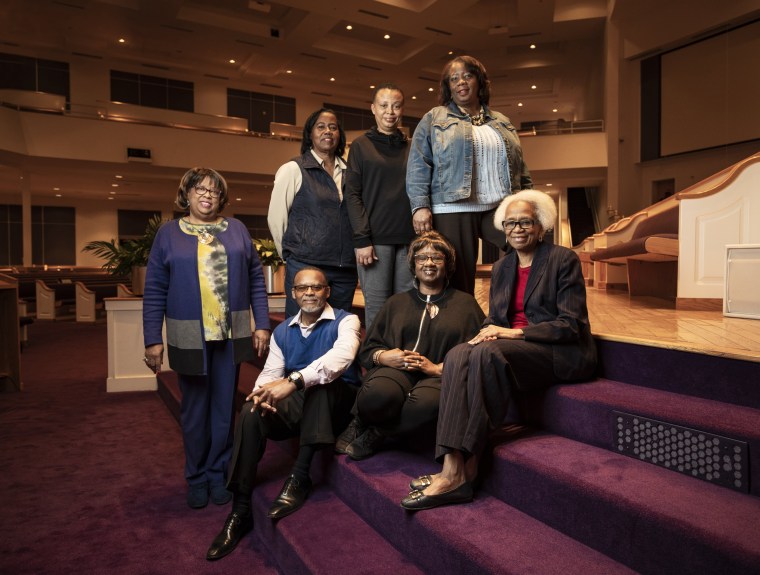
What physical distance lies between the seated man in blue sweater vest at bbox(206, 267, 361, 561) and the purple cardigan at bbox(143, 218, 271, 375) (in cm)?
27

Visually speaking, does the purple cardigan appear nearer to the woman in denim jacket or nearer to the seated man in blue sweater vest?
the seated man in blue sweater vest

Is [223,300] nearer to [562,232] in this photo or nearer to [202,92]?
[562,232]

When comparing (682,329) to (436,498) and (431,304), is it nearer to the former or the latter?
(431,304)

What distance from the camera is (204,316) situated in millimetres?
2434

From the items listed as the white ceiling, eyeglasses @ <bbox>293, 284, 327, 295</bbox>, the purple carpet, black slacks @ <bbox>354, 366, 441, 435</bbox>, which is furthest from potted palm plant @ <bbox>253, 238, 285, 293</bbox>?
the white ceiling

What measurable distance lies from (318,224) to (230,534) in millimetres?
1370

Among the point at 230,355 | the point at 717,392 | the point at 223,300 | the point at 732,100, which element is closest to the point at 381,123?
the point at 223,300

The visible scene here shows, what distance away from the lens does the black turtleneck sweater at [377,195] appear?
8.28 ft

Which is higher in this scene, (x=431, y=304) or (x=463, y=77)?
(x=463, y=77)

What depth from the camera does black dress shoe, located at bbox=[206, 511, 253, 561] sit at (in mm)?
2076

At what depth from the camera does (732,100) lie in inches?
394

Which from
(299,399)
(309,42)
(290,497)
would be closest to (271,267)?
(299,399)

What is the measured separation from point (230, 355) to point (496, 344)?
1.22 meters

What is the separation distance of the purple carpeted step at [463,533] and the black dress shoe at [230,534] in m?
0.42
